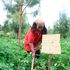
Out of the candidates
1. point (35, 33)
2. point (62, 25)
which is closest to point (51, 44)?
point (35, 33)

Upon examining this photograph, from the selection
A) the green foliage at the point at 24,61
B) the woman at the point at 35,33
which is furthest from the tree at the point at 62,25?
the woman at the point at 35,33

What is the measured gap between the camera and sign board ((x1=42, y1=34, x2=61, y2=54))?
6.21 m

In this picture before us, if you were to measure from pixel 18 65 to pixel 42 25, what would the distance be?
3.88 ft

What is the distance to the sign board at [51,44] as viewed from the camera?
6211mm

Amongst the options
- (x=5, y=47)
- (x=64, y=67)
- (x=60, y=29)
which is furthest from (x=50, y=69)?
(x=60, y=29)

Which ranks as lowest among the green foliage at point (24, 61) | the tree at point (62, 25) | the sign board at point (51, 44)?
the green foliage at point (24, 61)

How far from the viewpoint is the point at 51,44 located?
6.27 m

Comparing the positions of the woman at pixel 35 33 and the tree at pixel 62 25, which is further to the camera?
the tree at pixel 62 25

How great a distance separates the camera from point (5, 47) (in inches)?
314

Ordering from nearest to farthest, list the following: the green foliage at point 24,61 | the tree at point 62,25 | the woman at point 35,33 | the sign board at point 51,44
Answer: the sign board at point 51,44 < the woman at point 35,33 < the green foliage at point 24,61 < the tree at point 62,25

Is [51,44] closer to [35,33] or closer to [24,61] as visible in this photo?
[35,33]

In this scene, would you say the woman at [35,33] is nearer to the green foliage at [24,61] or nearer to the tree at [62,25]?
the green foliage at [24,61]

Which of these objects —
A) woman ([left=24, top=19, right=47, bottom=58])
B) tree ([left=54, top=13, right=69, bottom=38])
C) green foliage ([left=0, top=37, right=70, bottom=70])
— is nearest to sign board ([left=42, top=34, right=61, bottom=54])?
woman ([left=24, top=19, right=47, bottom=58])

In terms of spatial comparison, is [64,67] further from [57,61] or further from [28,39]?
[28,39]
